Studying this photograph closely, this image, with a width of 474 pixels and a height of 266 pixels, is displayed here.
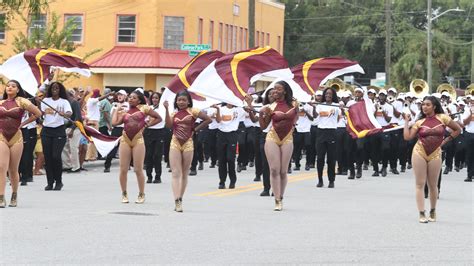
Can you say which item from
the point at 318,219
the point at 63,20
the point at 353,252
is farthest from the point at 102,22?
the point at 353,252

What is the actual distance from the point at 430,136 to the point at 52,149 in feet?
22.8

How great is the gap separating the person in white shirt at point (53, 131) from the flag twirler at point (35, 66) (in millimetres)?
466

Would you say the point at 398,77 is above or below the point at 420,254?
above

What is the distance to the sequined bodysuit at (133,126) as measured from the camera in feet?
55.3

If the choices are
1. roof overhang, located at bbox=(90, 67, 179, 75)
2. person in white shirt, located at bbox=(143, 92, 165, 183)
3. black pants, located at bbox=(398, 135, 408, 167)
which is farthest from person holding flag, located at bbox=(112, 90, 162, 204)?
roof overhang, located at bbox=(90, 67, 179, 75)

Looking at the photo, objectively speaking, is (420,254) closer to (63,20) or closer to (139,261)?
(139,261)

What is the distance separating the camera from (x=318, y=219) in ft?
49.6

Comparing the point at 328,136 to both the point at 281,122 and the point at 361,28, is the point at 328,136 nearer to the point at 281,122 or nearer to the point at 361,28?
the point at 281,122

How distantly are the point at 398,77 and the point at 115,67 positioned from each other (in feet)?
102

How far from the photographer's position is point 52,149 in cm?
1914

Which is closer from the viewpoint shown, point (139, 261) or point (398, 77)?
point (139, 261)

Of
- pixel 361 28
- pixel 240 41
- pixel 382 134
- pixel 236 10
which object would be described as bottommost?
pixel 382 134

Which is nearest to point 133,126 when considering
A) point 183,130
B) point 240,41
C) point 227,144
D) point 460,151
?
point 183,130

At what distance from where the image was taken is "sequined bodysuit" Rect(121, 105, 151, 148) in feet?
55.3
